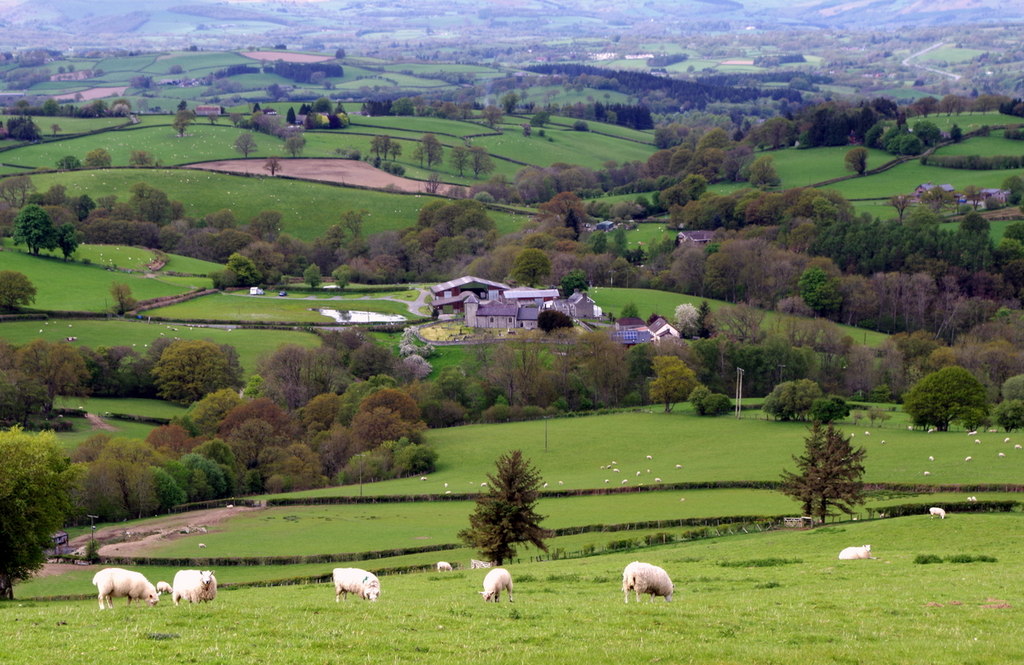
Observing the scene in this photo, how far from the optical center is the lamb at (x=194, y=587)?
84.9ft

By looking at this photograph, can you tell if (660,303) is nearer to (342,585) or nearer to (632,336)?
(632,336)

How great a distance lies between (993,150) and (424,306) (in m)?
99.6

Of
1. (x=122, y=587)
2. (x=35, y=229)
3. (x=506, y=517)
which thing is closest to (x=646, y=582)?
(x=122, y=587)

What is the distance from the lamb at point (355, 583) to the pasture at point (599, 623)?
0.58 meters

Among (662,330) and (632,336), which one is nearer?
(632,336)

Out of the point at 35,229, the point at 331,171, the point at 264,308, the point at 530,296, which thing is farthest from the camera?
the point at 331,171

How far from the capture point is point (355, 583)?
26.6m

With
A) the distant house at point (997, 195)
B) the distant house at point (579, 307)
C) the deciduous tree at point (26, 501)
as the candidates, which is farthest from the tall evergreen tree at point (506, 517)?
the distant house at point (997, 195)

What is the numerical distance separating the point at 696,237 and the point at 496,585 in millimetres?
118790

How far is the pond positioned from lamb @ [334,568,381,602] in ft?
267

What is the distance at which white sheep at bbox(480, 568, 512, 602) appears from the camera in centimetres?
2541

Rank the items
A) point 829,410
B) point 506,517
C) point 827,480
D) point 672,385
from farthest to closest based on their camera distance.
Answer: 1. point 672,385
2. point 829,410
3. point 827,480
4. point 506,517

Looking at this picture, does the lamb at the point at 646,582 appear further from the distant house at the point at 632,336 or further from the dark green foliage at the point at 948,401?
the distant house at the point at 632,336

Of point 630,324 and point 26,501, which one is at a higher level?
point 26,501
